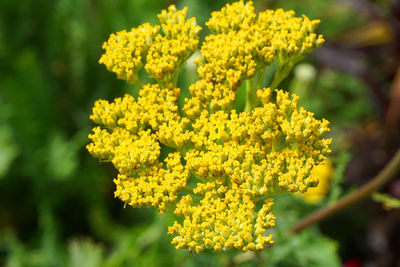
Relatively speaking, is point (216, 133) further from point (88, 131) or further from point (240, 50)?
point (88, 131)

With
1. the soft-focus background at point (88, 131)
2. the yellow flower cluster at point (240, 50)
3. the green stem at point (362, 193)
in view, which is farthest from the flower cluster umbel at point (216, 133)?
the soft-focus background at point (88, 131)

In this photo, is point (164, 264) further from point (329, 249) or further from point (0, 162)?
point (0, 162)

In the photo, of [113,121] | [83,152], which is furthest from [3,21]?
[113,121]

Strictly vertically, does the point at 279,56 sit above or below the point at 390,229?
above

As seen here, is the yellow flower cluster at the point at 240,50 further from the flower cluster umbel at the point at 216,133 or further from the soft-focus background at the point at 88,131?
the soft-focus background at the point at 88,131

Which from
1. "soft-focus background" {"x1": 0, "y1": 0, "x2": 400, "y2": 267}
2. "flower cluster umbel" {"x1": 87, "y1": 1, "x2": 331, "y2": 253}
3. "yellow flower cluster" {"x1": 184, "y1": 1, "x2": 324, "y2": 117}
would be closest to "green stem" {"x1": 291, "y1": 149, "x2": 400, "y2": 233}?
"soft-focus background" {"x1": 0, "y1": 0, "x2": 400, "y2": 267}

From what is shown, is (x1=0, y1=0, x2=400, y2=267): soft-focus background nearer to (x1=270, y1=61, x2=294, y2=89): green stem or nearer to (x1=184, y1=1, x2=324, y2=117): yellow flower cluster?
(x1=270, y1=61, x2=294, y2=89): green stem

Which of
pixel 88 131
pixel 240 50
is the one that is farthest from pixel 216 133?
pixel 88 131
